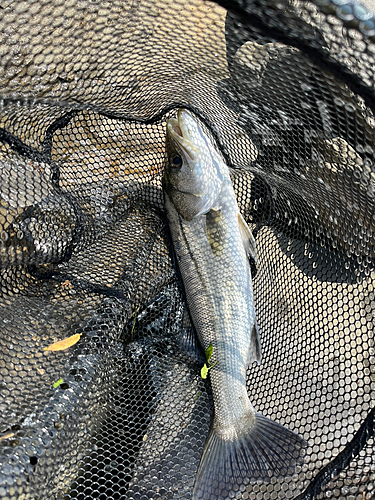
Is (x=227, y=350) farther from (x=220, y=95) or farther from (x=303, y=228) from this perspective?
(x=220, y=95)

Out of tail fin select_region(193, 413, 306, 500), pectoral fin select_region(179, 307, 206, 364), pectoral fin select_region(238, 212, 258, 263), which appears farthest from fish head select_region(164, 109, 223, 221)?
tail fin select_region(193, 413, 306, 500)

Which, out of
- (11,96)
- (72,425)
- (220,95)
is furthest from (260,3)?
(72,425)

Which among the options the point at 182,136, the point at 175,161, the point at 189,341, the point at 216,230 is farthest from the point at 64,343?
the point at 182,136

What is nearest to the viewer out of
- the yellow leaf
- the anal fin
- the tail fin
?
the tail fin

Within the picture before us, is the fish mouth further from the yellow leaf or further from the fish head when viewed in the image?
the yellow leaf

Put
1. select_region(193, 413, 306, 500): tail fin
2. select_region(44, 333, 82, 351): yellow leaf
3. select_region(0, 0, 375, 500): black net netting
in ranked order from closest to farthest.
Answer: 1. select_region(0, 0, 375, 500): black net netting
2. select_region(193, 413, 306, 500): tail fin
3. select_region(44, 333, 82, 351): yellow leaf

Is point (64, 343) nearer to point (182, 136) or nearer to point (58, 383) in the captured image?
point (58, 383)
